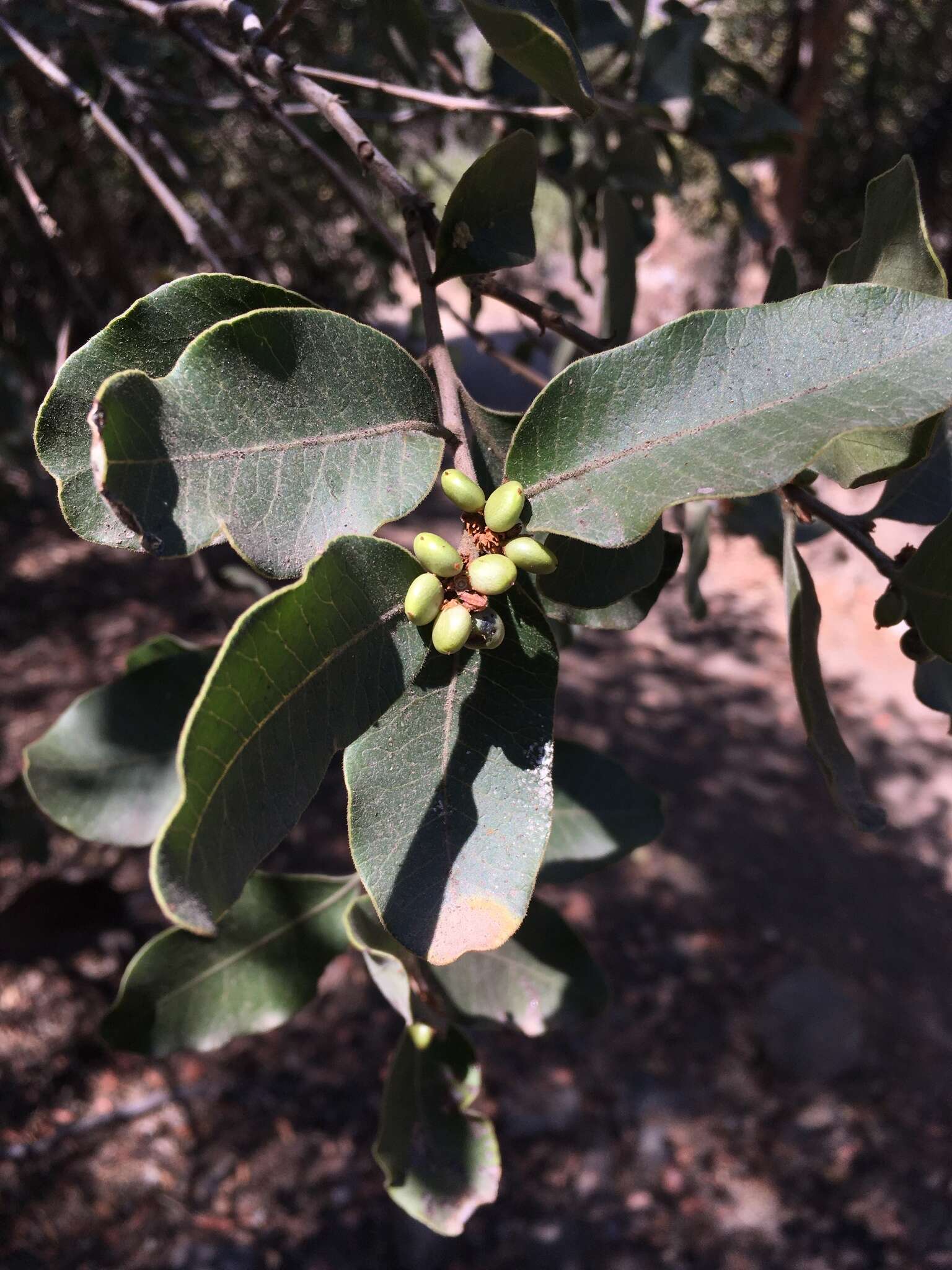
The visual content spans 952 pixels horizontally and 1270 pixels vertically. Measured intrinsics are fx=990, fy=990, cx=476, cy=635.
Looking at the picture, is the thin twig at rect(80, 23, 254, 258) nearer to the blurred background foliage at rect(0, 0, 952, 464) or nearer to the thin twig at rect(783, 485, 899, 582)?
→ the blurred background foliage at rect(0, 0, 952, 464)

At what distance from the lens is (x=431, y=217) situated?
81cm

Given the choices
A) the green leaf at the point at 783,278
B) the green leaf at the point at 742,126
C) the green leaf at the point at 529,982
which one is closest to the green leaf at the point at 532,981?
the green leaf at the point at 529,982

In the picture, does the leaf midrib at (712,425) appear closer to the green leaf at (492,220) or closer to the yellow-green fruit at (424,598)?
the yellow-green fruit at (424,598)

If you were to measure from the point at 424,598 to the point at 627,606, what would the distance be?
0.31m

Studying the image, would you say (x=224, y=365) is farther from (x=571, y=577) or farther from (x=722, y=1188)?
(x=722, y=1188)

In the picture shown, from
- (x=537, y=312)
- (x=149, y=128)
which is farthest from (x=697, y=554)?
(x=149, y=128)

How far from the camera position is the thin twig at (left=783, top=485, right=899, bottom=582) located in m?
0.80

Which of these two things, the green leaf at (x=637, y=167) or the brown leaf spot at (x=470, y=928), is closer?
the brown leaf spot at (x=470, y=928)

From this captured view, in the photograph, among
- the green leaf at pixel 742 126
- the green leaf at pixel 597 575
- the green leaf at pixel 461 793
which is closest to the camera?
the green leaf at pixel 461 793

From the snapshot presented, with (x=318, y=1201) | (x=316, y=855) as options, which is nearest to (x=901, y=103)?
(x=316, y=855)

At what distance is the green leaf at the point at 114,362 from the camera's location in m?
0.58

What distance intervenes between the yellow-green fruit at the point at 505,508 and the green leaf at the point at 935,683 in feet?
1.59

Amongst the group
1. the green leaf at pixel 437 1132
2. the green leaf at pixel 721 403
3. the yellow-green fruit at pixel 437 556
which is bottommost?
the green leaf at pixel 437 1132

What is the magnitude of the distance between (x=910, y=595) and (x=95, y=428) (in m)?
0.63
